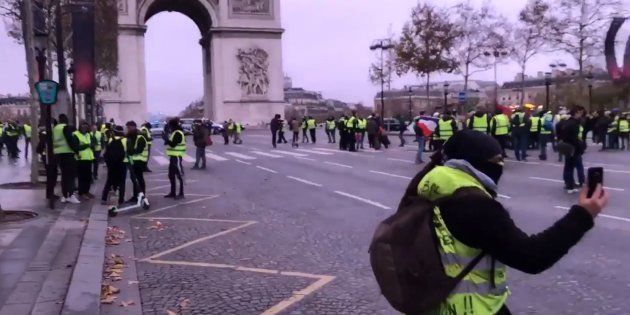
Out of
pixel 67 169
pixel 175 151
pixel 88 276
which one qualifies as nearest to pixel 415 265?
pixel 88 276

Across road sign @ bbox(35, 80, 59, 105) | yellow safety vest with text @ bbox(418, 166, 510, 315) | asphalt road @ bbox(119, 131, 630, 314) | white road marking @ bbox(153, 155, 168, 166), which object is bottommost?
white road marking @ bbox(153, 155, 168, 166)

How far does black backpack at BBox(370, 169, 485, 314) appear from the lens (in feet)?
8.25

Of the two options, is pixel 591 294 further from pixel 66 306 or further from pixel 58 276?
pixel 58 276

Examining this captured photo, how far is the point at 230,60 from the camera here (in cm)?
5709

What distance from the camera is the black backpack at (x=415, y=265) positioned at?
2.52 meters

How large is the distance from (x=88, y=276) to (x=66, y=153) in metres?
6.74

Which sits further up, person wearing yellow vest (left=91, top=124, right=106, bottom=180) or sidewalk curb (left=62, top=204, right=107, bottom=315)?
person wearing yellow vest (left=91, top=124, right=106, bottom=180)

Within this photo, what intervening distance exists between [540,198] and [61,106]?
1119cm

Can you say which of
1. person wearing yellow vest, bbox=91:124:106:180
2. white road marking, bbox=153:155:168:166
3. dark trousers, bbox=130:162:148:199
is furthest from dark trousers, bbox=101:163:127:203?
white road marking, bbox=153:155:168:166

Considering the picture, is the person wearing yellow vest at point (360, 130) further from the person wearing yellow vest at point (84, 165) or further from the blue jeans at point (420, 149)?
the person wearing yellow vest at point (84, 165)

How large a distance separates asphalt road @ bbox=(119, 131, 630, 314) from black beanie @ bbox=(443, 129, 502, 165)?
10.5ft

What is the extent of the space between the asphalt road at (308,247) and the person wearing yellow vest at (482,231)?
3.22m

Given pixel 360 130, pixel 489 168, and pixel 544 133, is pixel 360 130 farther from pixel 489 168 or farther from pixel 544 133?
pixel 489 168

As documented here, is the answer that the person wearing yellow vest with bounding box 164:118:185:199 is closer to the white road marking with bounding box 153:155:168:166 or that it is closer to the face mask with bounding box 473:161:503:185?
the face mask with bounding box 473:161:503:185
